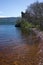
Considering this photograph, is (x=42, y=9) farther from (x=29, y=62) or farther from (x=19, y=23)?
(x=29, y=62)

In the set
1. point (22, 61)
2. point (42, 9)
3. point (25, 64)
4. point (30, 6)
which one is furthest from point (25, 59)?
point (30, 6)

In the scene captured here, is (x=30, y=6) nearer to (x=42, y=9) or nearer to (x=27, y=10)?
A: (x=27, y=10)

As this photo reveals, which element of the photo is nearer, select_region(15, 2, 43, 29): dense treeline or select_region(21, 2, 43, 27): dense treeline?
select_region(15, 2, 43, 29): dense treeline

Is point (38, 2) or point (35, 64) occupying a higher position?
point (38, 2)

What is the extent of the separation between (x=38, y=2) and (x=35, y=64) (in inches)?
1849

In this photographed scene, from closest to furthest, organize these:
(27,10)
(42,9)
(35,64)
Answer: (35,64)
(42,9)
(27,10)

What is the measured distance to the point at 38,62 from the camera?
563 inches

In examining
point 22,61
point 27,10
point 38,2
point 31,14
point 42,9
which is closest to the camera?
point 22,61

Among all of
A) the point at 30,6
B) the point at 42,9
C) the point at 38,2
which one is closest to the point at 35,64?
the point at 42,9

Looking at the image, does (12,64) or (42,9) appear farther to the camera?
(42,9)


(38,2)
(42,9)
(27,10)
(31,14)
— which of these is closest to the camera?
(42,9)

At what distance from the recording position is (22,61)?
1498 centimetres

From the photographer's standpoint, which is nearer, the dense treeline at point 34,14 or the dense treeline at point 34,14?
the dense treeline at point 34,14

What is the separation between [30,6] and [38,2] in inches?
239
